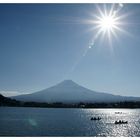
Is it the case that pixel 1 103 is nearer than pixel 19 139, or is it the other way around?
pixel 19 139

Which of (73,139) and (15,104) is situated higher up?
(15,104)

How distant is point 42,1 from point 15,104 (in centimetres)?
5301

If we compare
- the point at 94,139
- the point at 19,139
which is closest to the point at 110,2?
the point at 94,139

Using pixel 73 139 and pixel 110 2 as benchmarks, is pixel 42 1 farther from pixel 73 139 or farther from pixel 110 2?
pixel 73 139

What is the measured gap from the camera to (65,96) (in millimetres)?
101438

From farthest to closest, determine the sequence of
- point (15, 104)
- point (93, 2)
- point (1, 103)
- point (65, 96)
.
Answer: point (65, 96) → point (15, 104) → point (1, 103) → point (93, 2)

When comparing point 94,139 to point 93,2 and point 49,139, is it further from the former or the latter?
point 93,2

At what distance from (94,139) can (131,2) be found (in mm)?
1235

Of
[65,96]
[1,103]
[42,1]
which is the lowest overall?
[42,1]

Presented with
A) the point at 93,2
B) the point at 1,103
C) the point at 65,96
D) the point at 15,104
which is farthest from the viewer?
the point at 65,96

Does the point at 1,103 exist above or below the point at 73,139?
above

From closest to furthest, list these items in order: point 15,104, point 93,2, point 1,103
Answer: point 93,2
point 1,103
point 15,104

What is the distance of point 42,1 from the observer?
294 centimetres

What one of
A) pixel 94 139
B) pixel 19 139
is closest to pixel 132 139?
pixel 94 139
